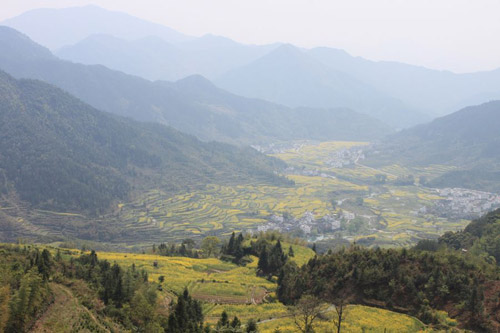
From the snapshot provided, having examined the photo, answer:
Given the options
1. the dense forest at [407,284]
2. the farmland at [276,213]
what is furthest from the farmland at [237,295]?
the farmland at [276,213]

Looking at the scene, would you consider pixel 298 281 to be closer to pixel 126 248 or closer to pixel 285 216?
pixel 126 248

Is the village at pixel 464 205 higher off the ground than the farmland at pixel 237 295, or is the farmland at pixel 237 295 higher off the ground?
the village at pixel 464 205

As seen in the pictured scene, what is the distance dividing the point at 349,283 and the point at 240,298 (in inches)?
620

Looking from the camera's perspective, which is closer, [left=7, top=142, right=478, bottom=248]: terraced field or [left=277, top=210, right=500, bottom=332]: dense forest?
[left=277, top=210, right=500, bottom=332]: dense forest

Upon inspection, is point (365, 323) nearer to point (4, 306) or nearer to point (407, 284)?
point (407, 284)

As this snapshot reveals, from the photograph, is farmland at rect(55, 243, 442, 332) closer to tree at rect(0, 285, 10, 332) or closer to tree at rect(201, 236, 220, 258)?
tree at rect(201, 236, 220, 258)

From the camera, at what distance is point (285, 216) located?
157875mm

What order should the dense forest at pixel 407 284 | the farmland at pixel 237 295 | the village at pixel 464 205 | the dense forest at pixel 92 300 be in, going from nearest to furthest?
1. the dense forest at pixel 92 300
2. the farmland at pixel 237 295
3. the dense forest at pixel 407 284
4. the village at pixel 464 205

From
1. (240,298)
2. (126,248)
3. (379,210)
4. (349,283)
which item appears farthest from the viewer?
(379,210)

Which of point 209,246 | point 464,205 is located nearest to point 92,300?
point 209,246

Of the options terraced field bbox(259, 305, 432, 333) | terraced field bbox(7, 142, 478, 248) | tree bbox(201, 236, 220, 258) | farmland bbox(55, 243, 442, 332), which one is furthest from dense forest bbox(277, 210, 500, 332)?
terraced field bbox(7, 142, 478, 248)

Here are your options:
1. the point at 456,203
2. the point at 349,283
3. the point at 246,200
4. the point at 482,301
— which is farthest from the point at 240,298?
the point at 456,203

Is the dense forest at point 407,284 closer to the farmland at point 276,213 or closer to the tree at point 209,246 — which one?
the tree at point 209,246

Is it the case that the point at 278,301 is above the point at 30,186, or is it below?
below
